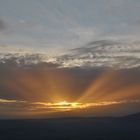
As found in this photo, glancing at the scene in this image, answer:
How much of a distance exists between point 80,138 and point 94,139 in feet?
13.2

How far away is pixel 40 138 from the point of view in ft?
348

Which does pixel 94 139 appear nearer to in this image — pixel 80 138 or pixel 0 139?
pixel 80 138

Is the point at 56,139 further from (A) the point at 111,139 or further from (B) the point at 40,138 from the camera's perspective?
(A) the point at 111,139

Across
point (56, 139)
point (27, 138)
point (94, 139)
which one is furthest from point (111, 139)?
point (27, 138)

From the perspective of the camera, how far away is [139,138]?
4200 inches

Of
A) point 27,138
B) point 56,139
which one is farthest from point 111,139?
point 27,138

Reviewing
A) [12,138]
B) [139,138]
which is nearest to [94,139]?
[139,138]

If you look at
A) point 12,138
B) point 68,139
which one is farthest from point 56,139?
point 12,138

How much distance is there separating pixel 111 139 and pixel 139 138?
24.5 ft

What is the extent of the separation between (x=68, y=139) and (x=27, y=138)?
31.8 ft

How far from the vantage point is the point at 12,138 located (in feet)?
349

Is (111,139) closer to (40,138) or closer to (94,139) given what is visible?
(94,139)

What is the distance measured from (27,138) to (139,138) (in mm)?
25516

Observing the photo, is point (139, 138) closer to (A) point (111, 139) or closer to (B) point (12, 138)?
(A) point (111, 139)
